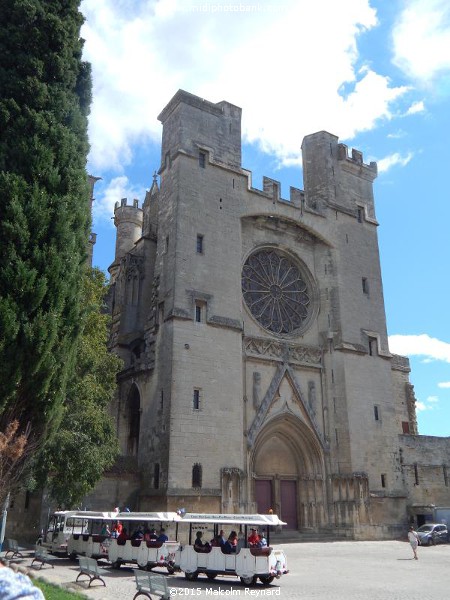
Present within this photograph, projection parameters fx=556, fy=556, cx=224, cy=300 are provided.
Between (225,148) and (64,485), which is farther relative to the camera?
(225,148)

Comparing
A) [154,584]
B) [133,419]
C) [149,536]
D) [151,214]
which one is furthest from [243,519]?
[151,214]

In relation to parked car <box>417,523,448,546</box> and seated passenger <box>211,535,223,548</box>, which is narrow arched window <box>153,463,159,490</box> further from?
parked car <box>417,523,448,546</box>

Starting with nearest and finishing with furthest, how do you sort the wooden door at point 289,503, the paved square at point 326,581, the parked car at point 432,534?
1. the paved square at point 326,581
2. the parked car at point 432,534
3. the wooden door at point 289,503

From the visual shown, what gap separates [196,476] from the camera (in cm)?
1914

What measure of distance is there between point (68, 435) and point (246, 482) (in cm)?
793

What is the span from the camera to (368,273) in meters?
28.0

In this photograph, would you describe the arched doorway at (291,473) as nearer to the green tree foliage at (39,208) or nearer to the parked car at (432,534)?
the parked car at (432,534)

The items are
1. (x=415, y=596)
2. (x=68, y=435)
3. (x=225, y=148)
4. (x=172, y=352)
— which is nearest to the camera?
(x=415, y=596)

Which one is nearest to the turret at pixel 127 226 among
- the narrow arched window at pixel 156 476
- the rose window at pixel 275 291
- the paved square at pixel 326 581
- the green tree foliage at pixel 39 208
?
the rose window at pixel 275 291

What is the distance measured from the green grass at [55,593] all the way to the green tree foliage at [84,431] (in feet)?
16.2

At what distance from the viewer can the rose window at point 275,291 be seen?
24.5 meters

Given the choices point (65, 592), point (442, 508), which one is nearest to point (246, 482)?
point (442, 508)

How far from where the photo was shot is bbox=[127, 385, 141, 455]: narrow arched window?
2297 cm

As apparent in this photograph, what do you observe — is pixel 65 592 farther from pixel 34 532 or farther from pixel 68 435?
pixel 34 532
